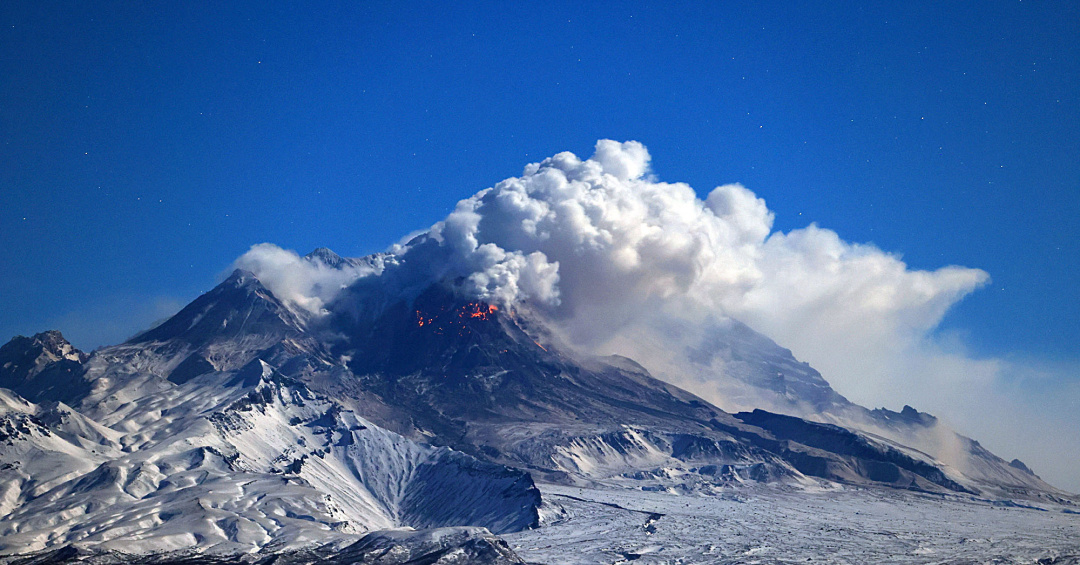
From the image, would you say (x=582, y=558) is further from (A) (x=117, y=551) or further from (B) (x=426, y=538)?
(A) (x=117, y=551)

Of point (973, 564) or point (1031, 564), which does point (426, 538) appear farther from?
point (1031, 564)

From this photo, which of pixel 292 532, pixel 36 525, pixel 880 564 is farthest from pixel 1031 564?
pixel 36 525

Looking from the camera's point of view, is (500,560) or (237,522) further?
(237,522)

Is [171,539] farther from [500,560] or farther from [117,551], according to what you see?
[500,560]

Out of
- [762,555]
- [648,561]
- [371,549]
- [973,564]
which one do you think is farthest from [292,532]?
[973,564]

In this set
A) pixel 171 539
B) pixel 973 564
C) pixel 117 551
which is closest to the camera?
pixel 117 551

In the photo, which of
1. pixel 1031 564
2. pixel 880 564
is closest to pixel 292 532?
pixel 880 564

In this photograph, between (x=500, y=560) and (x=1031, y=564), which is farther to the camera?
(x=1031, y=564)

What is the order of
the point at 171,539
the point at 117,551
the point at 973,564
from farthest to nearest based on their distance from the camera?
1. the point at 973,564
2. the point at 171,539
3. the point at 117,551
